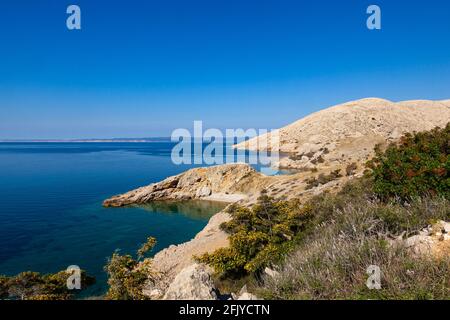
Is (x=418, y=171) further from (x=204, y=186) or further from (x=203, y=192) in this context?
(x=204, y=186)

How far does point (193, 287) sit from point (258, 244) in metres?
8.38

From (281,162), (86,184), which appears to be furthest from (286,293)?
(281,162)

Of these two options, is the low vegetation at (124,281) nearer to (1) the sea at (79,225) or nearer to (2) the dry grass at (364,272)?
(2) the dry grass at (364,272)

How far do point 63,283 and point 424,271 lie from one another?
11739mm

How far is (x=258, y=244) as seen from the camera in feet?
48.0

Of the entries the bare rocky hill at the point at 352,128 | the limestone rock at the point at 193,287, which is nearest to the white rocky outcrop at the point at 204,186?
the bare rocky hill at the point at 352,128

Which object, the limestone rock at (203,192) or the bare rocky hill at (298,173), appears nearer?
the bare rocky hill at (298,173)

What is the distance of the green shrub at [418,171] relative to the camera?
33.6 feet

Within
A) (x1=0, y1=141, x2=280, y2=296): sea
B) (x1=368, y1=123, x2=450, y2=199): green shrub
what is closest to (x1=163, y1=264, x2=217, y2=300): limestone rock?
(x1=368, y1=123, x2=450, y2=199): green shrub

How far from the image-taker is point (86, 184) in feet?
188

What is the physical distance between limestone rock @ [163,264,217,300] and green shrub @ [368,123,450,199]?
8.40 m

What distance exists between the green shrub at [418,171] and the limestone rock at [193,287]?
27.5 ft

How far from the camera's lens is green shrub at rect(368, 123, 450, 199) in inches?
403
